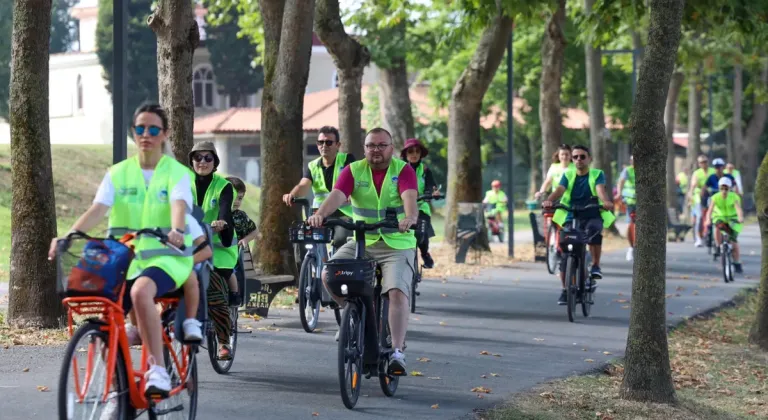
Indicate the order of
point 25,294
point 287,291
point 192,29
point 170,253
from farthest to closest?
1. point 287,291
2. point 192,29
3. point 25,294
4. point 170,253

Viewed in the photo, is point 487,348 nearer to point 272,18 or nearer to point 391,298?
point 391,298

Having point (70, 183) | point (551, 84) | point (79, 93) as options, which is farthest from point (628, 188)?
point (79, 93)

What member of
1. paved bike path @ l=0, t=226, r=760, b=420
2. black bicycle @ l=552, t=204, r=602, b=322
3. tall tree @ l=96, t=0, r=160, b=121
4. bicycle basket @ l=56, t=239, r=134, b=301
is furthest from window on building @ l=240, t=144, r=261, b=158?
bicycle basket @ l=56, t=239, r=134, b=301

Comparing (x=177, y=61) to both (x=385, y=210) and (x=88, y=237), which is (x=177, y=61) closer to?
(x=385, y=210)

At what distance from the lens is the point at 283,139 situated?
1606cm

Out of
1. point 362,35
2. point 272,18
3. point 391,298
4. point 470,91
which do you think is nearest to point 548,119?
point 470,91

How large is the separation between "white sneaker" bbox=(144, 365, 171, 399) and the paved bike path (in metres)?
1.44

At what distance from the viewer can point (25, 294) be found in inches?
466

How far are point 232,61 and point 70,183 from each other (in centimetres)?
3898

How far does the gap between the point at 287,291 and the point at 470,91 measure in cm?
865

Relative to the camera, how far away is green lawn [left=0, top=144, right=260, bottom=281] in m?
28.2

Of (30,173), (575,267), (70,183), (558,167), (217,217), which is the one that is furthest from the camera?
(70,183)

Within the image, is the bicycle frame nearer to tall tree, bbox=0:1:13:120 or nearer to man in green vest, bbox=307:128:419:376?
man in green vest, bbox=307:128:419:376

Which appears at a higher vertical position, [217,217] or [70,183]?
[70,183]
